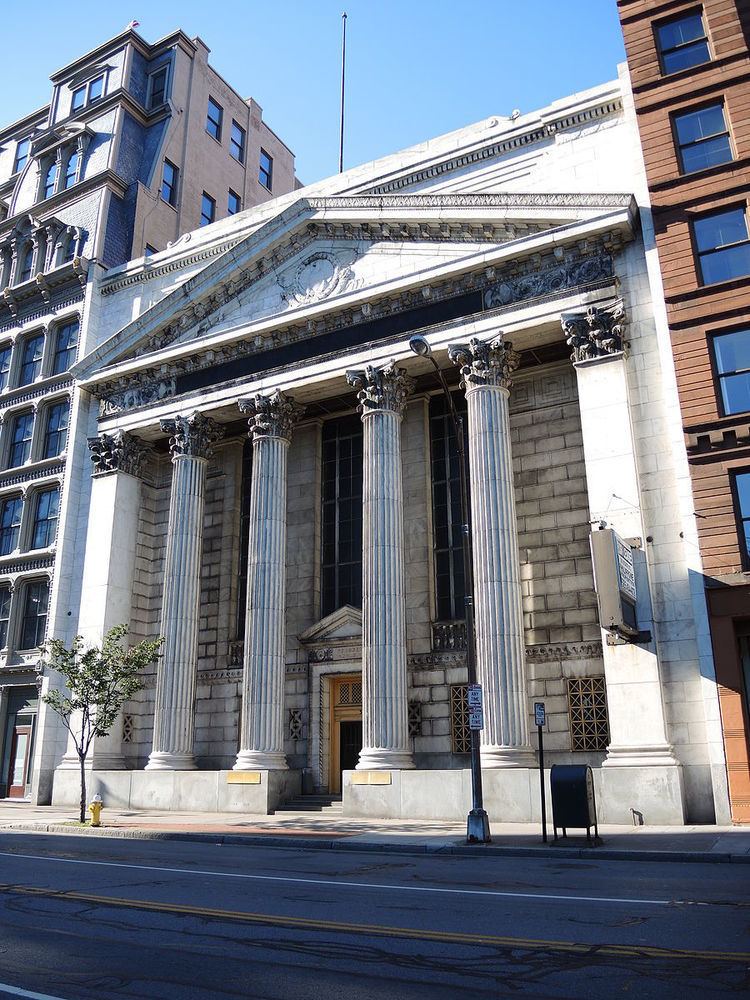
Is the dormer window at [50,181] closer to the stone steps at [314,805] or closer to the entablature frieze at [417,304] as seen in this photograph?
the entablature frieze at [417,304]

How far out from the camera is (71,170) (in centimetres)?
4447

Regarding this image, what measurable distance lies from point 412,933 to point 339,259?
25.0 m

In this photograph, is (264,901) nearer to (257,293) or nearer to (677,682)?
(677,682)

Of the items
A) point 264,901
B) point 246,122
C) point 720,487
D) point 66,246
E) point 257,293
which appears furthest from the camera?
point 246,122

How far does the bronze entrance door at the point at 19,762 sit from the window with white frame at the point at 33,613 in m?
3.44

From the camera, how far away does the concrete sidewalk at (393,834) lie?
15523 mm

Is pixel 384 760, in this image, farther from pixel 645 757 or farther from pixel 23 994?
pixel 23 994

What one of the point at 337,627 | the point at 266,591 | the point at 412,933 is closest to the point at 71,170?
the point at 266,591

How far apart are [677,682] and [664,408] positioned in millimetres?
7399

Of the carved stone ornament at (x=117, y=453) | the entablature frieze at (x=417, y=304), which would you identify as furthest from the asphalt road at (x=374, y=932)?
the carved stone ornament at (x=117, y=453)

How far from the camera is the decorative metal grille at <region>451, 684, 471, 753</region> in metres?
26.1

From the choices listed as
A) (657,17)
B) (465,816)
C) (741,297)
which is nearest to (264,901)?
(465,816)

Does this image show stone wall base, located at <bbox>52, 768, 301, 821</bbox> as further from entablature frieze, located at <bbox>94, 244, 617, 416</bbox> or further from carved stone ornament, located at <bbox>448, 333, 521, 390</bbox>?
entablature frieze, located at <bbox>94, 244, 617, 416</bbox>

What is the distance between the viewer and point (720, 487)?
21.7 m
